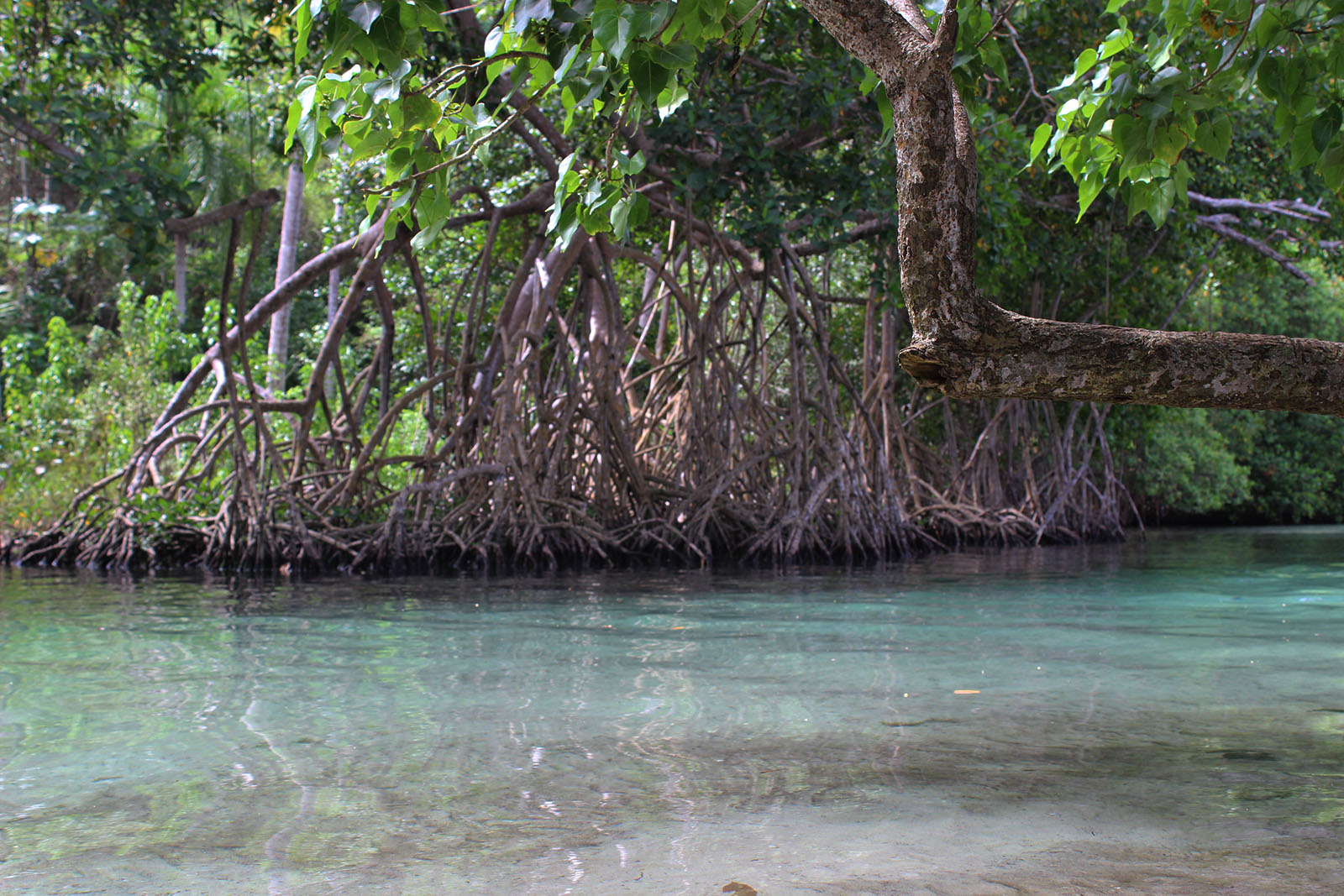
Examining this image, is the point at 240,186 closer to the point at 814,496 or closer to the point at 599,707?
the point at 814,496

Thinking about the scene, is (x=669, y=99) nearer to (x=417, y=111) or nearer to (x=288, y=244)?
(x=417, y=111)

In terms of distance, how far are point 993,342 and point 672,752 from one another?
1301mm

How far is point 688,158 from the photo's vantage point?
7160 millimetres

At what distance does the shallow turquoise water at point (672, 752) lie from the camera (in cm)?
200

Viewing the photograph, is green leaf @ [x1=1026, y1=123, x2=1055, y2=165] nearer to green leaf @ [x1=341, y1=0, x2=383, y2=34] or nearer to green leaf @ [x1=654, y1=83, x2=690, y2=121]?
green leaf @ [x1=654, y1=83, x2=690, y2=121]

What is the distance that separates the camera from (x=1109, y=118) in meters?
3.09

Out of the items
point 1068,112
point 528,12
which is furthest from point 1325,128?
point 528,12

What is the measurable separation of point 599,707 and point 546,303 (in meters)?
5.05

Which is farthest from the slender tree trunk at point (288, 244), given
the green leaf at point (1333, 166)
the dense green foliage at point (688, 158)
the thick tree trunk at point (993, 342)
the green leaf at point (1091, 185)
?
the thick tree trunk at point (993, 342)

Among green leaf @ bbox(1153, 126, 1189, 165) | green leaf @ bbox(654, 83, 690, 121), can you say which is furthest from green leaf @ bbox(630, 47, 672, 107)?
green leaf @ bbox(1153, 126, 1189, 165)

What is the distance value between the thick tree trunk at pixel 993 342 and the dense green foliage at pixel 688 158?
0.51 metres

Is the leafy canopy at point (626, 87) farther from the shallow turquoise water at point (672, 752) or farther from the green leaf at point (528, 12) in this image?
the shallow turquoise water at point (672, 752)

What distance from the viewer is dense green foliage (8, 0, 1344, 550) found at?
8.50 feet

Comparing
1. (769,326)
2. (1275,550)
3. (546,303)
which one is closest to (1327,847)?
(546,303)
